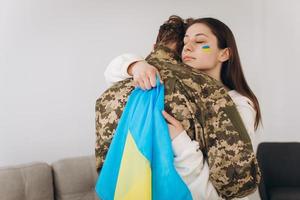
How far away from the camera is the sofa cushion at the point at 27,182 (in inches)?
92.2

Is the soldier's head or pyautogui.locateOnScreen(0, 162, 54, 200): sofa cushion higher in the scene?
the soldier's head

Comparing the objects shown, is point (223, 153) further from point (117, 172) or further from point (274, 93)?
point (274, 93)

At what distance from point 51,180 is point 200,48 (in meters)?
1.62

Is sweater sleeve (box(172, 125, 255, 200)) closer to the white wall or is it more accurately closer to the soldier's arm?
the soldier's arm

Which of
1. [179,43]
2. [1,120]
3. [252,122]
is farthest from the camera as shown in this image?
[1,120]

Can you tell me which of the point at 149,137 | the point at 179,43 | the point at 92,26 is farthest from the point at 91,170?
the point at 149,137

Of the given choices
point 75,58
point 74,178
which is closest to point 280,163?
point 74,178

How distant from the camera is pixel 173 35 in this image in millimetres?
1447

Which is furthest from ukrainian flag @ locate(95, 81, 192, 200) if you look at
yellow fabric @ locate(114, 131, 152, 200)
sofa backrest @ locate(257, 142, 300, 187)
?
sofa backrest @ locate(257, 142, 300, 187)

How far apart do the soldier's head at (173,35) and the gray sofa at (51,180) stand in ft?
4.56

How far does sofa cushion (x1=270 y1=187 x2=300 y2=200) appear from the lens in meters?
3.13

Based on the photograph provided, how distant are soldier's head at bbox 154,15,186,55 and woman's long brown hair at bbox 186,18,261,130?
0.04 m

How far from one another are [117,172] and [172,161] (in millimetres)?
156

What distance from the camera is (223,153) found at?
1.12 metres
